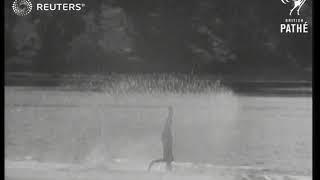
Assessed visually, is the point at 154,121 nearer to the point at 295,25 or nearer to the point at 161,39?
the point at 161,39

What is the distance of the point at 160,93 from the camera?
45.5 inches

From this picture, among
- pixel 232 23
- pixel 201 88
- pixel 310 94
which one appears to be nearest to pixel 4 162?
pixel 201 88

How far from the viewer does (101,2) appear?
46.5 inches

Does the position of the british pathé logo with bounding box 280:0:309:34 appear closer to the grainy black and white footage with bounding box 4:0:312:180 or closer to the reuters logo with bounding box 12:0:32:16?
the grainy black and white footage with bounding box 4:0:312:180

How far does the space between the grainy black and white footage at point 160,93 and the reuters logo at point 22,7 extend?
0.05 m

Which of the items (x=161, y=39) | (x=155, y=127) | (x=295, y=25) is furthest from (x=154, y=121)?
(x=295, y=25)

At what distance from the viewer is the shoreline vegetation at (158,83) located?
3.75 feet

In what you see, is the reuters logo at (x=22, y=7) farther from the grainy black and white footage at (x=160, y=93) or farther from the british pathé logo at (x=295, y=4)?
the british pathé logo at (x=295, y=4)

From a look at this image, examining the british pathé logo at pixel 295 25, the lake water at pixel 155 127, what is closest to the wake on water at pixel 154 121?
the lake water at pixel 155 127

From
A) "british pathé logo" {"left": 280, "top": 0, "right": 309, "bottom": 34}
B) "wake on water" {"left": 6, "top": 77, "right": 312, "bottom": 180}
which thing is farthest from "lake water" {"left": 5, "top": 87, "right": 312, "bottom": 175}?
"british pathé logo" {"left": 280, "top": 0, "right": 309, "bottom": 34}

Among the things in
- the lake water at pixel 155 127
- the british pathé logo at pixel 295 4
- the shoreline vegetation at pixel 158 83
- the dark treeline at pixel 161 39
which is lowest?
the lake water at pixel 155 127

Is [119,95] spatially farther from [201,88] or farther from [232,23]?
[232,23]

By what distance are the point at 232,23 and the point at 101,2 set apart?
0.39m
